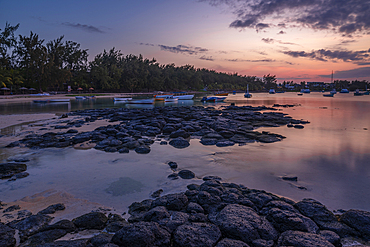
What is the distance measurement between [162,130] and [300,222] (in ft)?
36.7

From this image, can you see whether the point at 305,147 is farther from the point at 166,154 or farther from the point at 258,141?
the point at 166,154

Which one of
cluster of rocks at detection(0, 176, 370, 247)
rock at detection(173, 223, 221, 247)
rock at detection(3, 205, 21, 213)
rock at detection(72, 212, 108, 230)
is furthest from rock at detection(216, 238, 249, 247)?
rock at detection(3, 205, 21, 213)

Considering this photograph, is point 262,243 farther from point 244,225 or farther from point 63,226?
point 63,226

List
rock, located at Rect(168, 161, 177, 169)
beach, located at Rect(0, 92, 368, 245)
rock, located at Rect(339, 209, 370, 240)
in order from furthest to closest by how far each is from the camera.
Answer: rock, located at Rect(168, 161, 177, 169)
beach, located at Rect(0, 92, 368, 245)
rock, located at Rect(339, 209, 370, 240)

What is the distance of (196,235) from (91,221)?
6.89ft

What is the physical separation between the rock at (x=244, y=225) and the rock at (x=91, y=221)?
223cm

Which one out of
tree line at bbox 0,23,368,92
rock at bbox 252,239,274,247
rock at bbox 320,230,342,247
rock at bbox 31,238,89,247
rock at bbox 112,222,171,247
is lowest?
rock at bbox 320,230,342,247

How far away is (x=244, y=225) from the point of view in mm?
3801

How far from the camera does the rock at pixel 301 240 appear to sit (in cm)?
342

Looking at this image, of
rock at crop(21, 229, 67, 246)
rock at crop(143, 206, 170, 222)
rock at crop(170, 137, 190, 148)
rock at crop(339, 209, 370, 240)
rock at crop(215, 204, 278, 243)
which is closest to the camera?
rock at crop(21, 229, 67, 246)

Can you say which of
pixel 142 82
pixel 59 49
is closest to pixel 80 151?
pixel 59 49

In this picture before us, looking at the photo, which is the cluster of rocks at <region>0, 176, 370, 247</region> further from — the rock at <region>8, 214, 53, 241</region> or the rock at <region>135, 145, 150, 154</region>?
the rock at <region>135, 145, 150, 154</region>

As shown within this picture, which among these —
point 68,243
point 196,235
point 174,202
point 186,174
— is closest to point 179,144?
point 186,174

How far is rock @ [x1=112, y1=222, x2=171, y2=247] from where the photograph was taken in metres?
3.35
